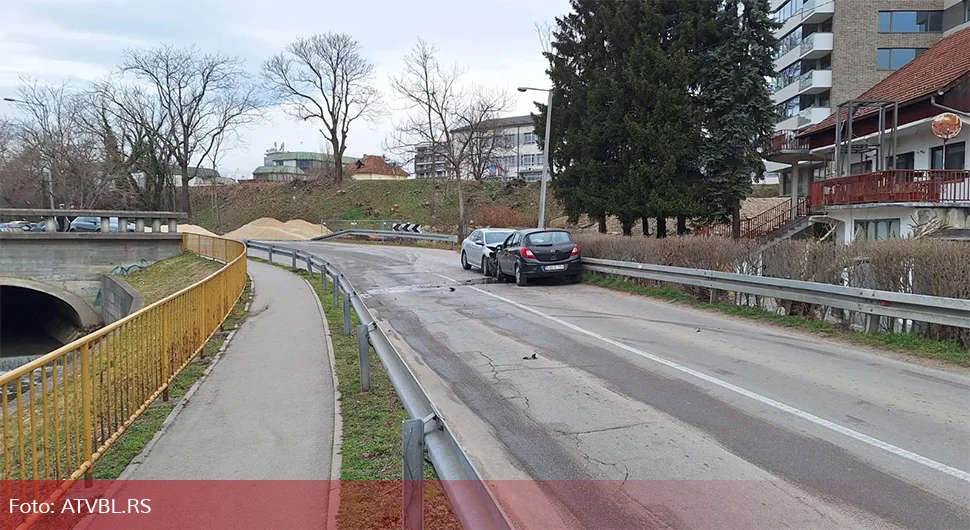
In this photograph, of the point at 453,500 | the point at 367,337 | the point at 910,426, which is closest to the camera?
the point at 453,500

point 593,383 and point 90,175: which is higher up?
point 90,175

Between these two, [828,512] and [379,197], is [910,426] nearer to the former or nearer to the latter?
[828,512]

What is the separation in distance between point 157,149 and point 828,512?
65951 millimetres

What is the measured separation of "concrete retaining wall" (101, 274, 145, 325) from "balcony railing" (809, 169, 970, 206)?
2374 cm

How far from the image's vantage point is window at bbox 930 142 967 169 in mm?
22016

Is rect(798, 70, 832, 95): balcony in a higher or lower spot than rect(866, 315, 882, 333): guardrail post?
higher

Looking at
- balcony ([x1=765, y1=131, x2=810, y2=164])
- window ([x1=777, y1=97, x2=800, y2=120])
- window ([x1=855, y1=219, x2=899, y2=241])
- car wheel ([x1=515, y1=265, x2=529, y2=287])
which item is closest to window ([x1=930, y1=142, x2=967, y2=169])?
window ([x1=855, y1=219, x2=899, y2=241])

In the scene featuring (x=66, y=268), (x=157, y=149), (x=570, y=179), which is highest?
(x=157, y=149)

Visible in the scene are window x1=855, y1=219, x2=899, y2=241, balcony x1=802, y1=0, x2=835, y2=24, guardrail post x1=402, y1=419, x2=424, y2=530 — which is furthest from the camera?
balcony x1=802, y1=0, x2=835, y2=24

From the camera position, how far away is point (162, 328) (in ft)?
24.7

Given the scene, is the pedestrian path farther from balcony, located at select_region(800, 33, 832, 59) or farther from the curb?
balcony, located at select_region(800, 33, 832, 59)

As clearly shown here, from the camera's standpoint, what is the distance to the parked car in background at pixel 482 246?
21500 millimetres

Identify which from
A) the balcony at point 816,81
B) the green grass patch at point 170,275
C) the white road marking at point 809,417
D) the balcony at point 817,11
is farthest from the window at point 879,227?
the balcony at point 817,11

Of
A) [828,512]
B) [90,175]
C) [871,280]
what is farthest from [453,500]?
[90,175]
